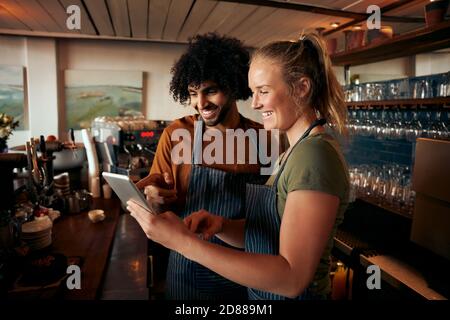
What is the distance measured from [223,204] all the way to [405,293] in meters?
0.99

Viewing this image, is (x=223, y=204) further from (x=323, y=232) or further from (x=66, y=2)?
(x=66, y=2)

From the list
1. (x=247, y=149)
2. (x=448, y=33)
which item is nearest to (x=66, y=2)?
(x=247, y=149)

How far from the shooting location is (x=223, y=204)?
1543 millimetres

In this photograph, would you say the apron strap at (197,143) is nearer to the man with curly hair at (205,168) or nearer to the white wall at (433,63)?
the man with curly hair at (205,168)

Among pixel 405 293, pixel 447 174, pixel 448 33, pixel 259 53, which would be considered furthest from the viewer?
pixel 448 33

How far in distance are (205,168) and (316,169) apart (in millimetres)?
822

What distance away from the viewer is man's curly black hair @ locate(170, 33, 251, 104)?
1.57 metres

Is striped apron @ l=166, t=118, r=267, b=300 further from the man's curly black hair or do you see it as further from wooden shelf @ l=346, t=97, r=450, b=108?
wooden shelf @ l=346, t=97, r=450, b=108

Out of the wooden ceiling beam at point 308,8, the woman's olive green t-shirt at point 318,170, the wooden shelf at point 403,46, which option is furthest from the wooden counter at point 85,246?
the wooden shelf at point 403,46

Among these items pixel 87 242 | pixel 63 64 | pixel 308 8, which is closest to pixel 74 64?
pixel 63 64

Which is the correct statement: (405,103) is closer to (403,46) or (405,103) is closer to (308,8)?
(403,46)

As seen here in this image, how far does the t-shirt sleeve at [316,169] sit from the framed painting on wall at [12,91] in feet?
16.9

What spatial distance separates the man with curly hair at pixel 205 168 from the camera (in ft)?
4.90

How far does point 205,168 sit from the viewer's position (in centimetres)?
154
